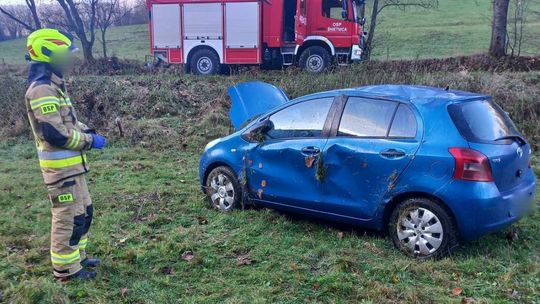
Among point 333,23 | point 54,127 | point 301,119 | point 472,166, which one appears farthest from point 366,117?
point 333,23

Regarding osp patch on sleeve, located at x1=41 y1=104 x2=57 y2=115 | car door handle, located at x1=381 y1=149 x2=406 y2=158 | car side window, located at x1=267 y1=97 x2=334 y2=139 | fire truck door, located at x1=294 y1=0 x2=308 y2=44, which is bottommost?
car door handle, located at x1=381 y1=149 x2=406 y2=158

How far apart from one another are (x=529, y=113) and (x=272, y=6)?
945 cm

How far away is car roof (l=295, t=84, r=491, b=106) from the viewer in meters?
5.01

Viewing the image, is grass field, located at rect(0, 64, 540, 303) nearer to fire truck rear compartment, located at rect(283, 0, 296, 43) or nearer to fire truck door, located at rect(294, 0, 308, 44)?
fire truck door, located at rect(294, 0, 308, 44)

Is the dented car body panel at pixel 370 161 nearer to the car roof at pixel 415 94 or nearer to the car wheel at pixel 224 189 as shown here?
the car roof at pixel 415 94

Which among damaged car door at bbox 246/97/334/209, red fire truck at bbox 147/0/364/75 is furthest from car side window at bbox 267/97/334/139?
red fire truck at bbox 147/0/364/75

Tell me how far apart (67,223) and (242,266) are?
157cm

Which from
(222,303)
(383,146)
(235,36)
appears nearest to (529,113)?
(383,146)

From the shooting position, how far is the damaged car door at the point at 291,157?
561 centimetres

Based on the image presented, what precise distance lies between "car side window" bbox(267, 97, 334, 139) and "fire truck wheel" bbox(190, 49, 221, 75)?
12.2m

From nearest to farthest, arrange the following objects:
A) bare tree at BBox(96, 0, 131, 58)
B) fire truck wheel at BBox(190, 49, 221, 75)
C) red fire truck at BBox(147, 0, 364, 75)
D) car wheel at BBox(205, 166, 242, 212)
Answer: car wheel at BBox(205, 166, 242, 212) → red fire truck at BBox(147, 0, 364, 75) → fire truck wheel at BBox(190, 49, 221, 75) → bare tree at BBox(96, 0, 131, 58)

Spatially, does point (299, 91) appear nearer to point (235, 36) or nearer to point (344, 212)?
point (235, 36)

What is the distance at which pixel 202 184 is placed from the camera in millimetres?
6941

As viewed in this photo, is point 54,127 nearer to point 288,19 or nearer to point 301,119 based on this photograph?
point 301,119
